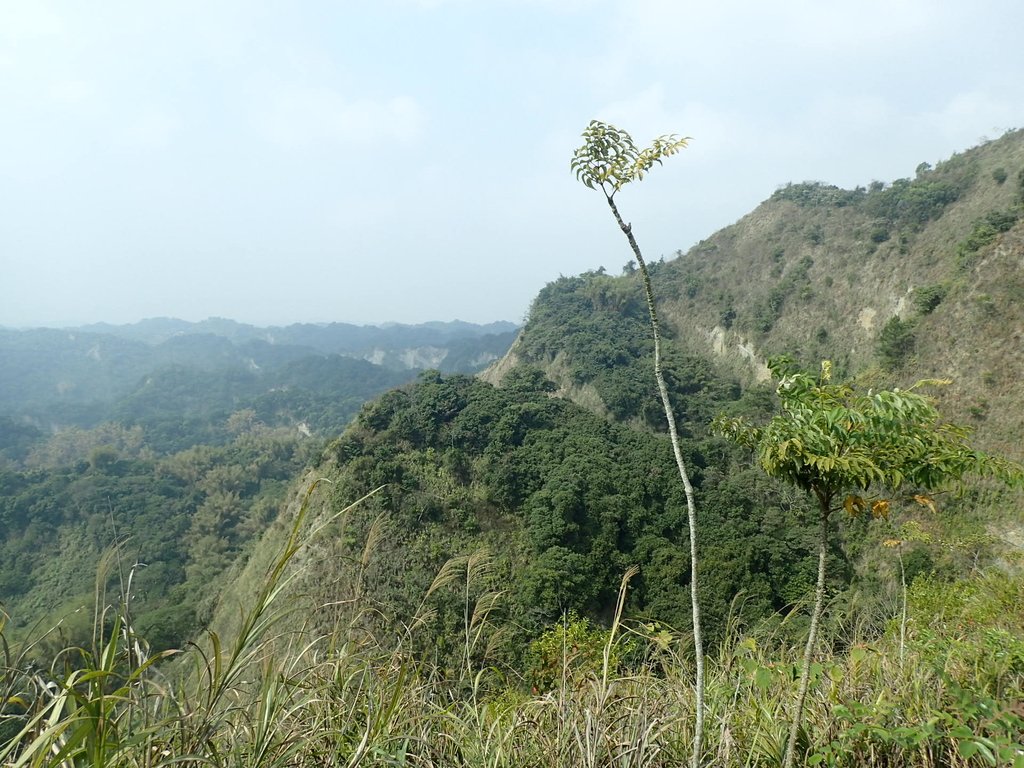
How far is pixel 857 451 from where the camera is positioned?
210 cm

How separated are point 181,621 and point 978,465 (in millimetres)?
34446

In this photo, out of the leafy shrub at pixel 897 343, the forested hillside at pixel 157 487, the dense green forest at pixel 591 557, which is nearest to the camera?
the dense green forest at pixel 591 557

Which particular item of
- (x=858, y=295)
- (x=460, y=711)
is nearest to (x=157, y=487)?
(x=460, y=711)

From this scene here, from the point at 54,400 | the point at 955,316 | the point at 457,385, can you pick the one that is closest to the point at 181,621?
the point at 457,385

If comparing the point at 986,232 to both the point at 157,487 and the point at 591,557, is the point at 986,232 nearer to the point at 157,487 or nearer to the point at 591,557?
the point at 591,557

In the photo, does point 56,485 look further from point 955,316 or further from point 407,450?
point 955,316

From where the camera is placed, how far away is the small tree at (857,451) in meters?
2.04

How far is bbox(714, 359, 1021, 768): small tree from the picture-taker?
80.1 inches

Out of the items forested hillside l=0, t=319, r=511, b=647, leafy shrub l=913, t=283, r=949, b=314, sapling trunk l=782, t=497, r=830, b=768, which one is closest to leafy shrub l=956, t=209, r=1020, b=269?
leafy shrub l=913, t=283, r=949, b=314

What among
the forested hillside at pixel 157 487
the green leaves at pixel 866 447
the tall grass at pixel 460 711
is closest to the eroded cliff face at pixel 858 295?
the tall grass at pixel 460 711

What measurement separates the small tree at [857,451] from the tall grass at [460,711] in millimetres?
450

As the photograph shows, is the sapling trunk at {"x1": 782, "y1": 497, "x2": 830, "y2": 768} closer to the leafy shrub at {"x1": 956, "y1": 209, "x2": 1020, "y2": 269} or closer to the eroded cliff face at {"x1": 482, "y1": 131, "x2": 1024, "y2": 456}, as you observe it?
the eroded cliff face at {"x1": 482, "y1": 131, "x2": 1024, "y2": 456}

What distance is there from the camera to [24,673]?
5.37 feet

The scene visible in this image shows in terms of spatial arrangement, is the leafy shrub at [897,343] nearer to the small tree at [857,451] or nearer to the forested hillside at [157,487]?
the small tree at [857,451]
